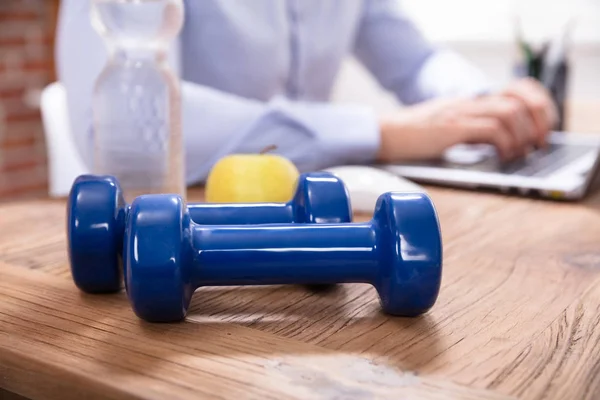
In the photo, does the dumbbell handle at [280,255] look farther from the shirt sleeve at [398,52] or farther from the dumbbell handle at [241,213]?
the shirt sleeve at [398,52]

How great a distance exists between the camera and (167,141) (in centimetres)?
80

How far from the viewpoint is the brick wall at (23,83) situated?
2875 millimetres

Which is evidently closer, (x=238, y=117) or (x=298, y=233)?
(x=298, y=233)

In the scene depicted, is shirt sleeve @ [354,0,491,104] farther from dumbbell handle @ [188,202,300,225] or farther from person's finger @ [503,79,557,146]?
dumbbell handle @ [188,202,300,225]

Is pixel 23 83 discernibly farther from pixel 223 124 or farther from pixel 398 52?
pixel 223 124

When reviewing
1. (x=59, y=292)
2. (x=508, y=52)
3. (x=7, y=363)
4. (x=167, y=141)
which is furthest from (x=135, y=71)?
(x=508, y=52)

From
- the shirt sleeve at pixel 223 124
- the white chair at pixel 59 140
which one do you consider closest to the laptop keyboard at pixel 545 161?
the shirt sleeve at pixel 223 124

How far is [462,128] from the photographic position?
1.21 meters

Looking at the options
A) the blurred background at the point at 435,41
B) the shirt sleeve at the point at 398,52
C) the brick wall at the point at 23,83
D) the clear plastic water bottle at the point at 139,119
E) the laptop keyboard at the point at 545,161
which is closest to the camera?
the clear plastic water bottle at the point at 139,119

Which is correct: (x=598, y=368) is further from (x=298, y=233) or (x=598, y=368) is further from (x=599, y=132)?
(x=599, y=132)

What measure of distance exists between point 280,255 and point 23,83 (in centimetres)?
270

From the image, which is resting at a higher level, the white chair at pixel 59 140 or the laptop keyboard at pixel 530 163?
the laptop keyboard at pixel 530 163

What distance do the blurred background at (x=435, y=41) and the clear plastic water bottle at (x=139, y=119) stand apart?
1.72 metres

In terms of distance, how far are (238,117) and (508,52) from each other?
1.80 metres
